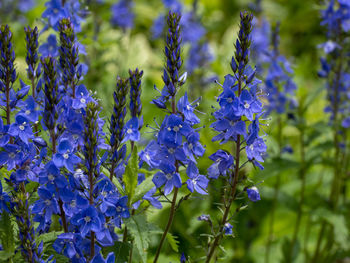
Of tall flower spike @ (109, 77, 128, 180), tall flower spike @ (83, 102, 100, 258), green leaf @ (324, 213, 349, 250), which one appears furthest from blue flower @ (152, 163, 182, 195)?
green leaf @ (324, 213, 349, 250)

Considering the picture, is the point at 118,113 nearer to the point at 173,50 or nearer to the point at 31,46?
the point at 173,50

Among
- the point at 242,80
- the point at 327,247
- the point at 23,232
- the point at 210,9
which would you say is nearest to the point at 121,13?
the point at 210,9

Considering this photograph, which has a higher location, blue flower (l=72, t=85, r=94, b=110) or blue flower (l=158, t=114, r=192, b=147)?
blue flower (l=72, t=85, r=94, b=110)

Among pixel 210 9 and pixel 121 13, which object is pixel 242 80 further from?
pixel 210 9

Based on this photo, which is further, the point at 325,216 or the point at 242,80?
the point at 325,216

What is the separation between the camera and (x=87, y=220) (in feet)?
6.73

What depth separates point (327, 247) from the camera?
440 cm

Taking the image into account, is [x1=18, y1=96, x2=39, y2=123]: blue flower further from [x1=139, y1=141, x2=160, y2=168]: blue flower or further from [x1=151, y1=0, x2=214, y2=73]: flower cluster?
[x1=151, y1=0, x2=214, y2=73]: flower cluster

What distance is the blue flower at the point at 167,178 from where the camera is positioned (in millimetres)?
2170

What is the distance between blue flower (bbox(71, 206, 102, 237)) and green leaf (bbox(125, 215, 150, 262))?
17 centimetres

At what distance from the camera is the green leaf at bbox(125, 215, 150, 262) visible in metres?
2.07

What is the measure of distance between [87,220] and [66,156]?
0.30 metres

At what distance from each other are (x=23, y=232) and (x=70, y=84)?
79cm

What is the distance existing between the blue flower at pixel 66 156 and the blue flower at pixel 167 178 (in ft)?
1.32
